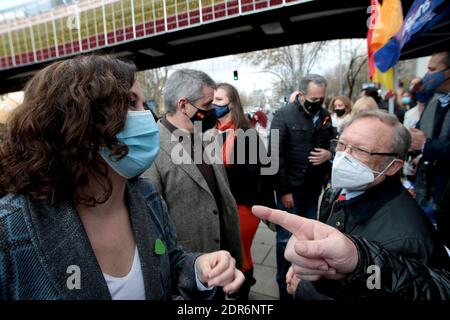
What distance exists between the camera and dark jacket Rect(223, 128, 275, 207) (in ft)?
7.64

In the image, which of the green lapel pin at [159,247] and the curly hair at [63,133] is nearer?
the curly hair at [63,133]

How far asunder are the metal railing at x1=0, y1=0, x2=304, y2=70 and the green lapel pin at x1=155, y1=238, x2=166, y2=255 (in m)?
1.81

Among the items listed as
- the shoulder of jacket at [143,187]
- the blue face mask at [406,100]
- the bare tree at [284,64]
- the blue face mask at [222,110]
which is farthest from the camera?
the blue face mask at [406,100]

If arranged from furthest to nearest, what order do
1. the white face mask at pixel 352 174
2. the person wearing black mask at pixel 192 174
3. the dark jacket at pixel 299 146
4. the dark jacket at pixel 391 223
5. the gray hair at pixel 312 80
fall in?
the dark jacket at pixel 299 146
the gray hair at pixel 312 80
the person wearing black mask at pixel 192 174
the white face mask at pixel 352 174
the dark jacket at pixel 391 223

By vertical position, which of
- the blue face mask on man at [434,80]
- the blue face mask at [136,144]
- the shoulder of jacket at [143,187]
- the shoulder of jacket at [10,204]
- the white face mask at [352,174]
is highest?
the blue face mask on man at [434,80]

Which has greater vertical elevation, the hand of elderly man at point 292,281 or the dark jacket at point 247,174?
the dark jacket at point 247,174

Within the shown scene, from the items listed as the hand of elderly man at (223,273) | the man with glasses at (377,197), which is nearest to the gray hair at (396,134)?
the man with glasses at (377,197)

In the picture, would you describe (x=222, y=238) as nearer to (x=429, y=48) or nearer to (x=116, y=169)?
(x=116, y=169)

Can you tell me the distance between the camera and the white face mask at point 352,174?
4.66ft

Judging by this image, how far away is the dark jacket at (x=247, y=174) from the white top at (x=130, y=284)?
139 centimetres

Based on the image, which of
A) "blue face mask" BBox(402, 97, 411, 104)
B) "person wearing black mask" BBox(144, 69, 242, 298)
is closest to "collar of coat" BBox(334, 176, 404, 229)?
"person wearing black mask" BBox(144, 69, 242, 298)

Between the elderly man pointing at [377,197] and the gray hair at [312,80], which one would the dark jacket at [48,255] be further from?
the gray hair at [312,80]

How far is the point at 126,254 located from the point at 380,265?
0.88 metres
